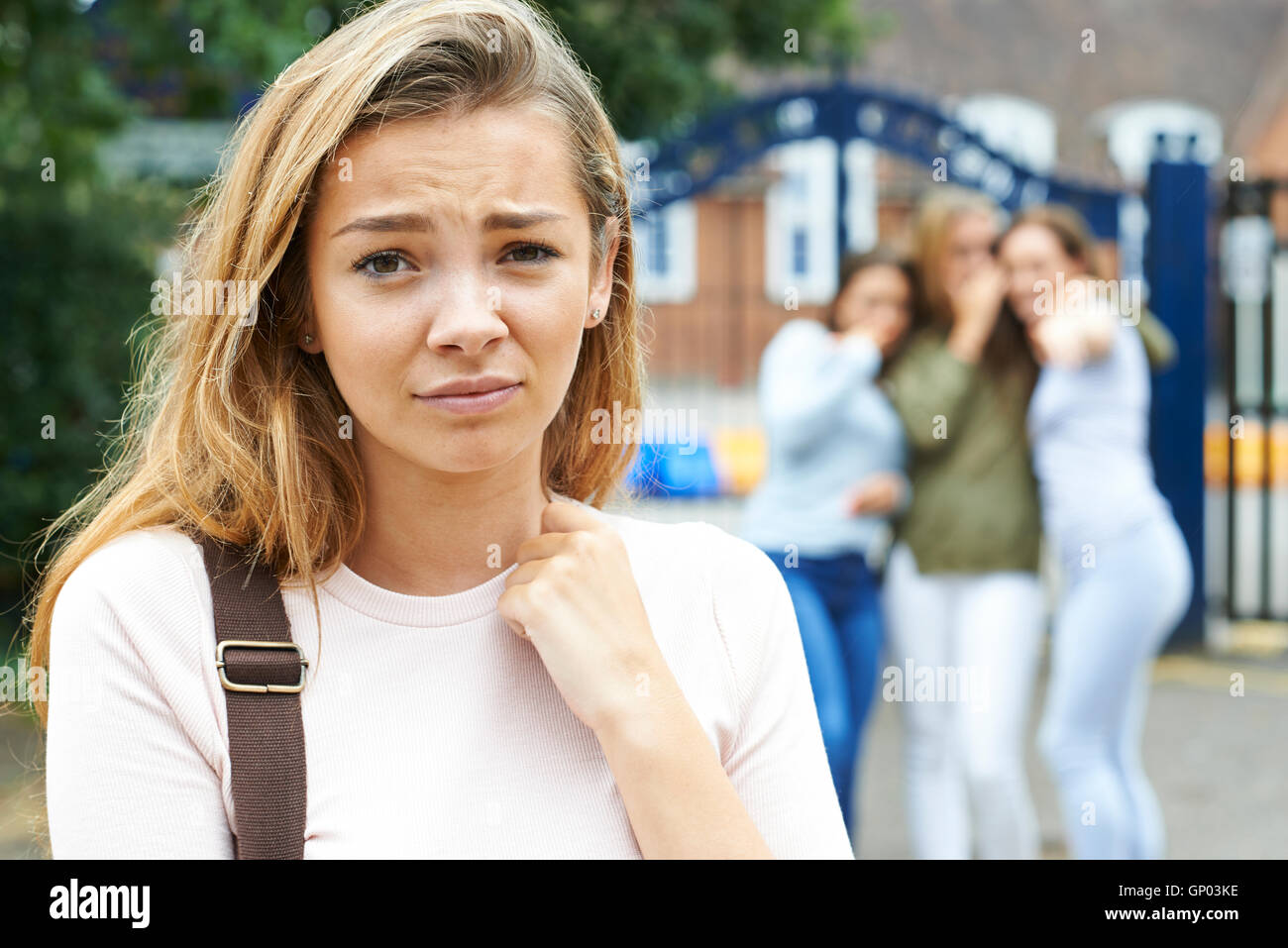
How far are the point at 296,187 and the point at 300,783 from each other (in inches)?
25.6

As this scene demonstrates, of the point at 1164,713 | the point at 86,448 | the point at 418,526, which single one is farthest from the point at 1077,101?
the point at 418,526

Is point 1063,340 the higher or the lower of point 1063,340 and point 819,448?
Answer: the higher

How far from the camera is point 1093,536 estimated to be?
4.20m

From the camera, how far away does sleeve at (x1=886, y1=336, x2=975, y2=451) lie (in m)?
4.54

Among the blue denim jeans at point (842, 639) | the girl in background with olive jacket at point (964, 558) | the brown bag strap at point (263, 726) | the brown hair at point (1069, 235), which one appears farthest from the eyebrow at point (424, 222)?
the brown hair at point (1069, 235)

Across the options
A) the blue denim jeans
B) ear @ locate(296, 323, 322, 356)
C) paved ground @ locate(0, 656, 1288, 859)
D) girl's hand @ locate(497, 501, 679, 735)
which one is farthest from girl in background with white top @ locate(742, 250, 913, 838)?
ear @ locate(296, 323, 322, 356)

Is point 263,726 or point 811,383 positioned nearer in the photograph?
point 263,726

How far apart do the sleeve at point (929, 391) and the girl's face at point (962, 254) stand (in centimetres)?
23

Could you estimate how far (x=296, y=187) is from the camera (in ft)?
5.09

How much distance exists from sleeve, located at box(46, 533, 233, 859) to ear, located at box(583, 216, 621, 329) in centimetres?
65

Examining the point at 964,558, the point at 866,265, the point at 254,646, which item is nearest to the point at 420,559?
the point at 254,646

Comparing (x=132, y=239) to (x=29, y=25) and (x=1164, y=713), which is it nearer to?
(x=29, y=25)

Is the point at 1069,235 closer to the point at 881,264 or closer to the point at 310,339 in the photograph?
the point at 881,264

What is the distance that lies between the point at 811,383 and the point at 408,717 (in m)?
2.99
